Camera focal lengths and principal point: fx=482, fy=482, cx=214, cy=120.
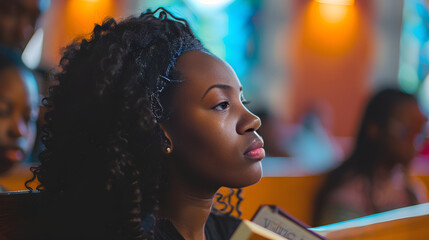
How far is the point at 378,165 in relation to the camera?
6.72 feet

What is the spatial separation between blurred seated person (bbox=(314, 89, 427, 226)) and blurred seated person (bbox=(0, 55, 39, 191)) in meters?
1.22

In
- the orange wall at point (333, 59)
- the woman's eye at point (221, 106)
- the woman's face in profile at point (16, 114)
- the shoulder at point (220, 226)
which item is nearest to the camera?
the woman's eye at point (221, 106)

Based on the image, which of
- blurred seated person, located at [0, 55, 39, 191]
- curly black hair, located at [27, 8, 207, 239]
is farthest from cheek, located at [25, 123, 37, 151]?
curly black hair, located at [27, 8, 207, 239]

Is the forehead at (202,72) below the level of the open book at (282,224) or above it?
above

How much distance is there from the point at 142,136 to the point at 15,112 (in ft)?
2.35

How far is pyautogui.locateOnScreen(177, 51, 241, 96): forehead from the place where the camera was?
3.02 ft

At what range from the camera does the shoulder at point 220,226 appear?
1042 mm

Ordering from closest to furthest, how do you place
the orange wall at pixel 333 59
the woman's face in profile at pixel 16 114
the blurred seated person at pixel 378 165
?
the woman's face in profile at pixel 16 114 < the blurred seated person at pixel 378 165 < the orange wall at pixel 333 59

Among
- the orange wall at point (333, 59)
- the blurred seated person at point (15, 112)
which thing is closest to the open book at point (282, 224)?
the blurred seated person at point (15, 112)

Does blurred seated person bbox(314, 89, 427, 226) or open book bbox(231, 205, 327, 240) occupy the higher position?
open book bbox(231, 205, 327, 240)

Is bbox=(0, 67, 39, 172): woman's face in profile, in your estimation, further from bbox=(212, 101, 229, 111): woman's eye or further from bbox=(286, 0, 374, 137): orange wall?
bbox=(286, 0, 374, 137): orange wall

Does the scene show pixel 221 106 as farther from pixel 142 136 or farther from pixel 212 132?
pixel 142 136

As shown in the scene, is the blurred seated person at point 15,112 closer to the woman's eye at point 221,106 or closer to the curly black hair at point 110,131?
the curly black hair at point 110,131

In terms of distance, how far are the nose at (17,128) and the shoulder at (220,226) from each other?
627mm
